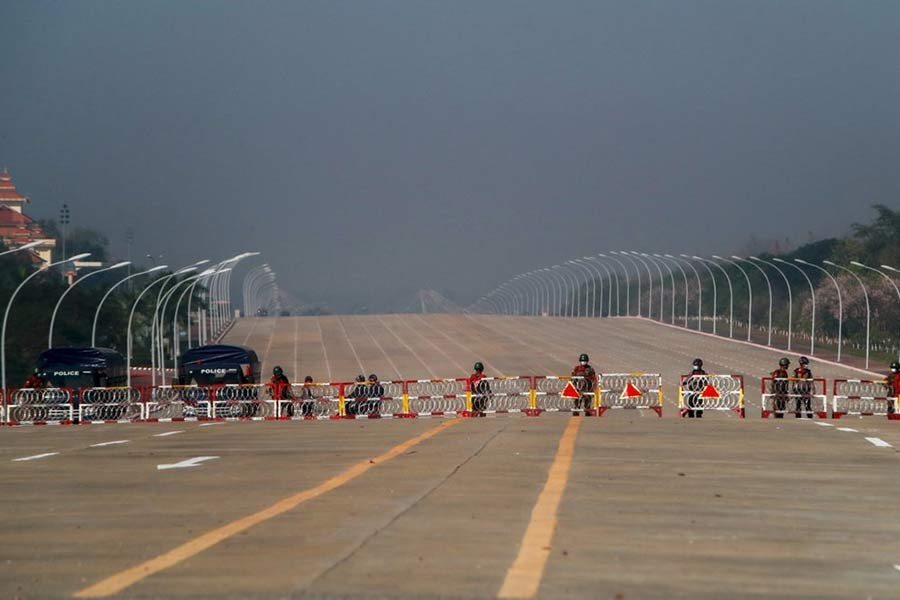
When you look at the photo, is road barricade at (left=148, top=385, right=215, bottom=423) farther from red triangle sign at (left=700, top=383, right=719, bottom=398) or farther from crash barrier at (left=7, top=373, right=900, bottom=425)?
red triangle sign at (left=700, top=383, right=719, bottom=398)

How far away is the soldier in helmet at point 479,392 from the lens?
4297 cm

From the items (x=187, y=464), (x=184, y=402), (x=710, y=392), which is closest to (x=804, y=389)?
(x=710, y=392)

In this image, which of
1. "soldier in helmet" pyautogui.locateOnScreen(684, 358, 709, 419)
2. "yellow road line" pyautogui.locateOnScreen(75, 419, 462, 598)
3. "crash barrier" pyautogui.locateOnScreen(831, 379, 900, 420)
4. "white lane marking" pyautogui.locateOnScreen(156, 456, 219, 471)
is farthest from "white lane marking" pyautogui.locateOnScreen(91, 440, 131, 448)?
"crash barrier" pyautogui.locateOnScreen(831, 379, 900, 420)

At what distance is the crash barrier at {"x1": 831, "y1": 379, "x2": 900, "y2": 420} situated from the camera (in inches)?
1666

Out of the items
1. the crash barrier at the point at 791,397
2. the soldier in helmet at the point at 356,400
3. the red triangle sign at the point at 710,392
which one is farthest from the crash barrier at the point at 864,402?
the soldier in helmet at the point at 356,400

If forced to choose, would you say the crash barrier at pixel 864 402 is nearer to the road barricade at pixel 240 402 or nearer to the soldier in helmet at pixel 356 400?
the soldier in helmet at pixel 356 400

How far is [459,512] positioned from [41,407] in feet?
115

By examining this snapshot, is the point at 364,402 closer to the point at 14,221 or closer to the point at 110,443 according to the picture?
the point at 110,443

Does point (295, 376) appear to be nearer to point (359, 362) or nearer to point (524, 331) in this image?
point (359, 362)

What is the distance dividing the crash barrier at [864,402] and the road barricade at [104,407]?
22237 millimetres

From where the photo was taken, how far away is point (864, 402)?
180 ft

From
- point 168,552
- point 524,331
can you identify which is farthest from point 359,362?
point 168,552

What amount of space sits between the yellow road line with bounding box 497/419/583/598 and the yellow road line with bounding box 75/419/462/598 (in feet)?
8.24

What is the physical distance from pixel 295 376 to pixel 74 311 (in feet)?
86.7
